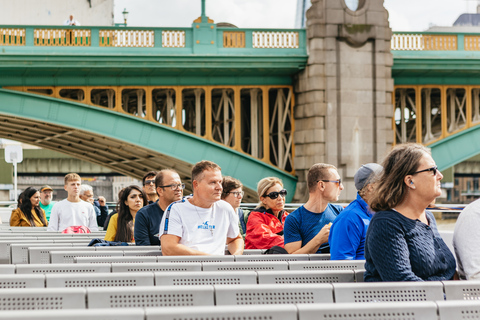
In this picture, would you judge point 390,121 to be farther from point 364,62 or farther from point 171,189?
point 171,189

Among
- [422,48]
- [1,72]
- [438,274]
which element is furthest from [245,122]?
[438,274]

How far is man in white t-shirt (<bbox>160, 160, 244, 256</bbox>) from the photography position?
6004 mm

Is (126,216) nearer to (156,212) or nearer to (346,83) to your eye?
(156,212)

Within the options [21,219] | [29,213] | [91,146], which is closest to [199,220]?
[29,213]

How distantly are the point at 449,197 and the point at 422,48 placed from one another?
5159 centimetres

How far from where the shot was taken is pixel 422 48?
23.4 metres

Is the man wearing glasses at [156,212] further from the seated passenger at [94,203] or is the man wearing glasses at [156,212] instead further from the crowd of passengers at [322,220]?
the seated passenger at [94,203]

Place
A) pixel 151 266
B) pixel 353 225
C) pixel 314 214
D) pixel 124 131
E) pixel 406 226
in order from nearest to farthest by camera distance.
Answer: pixel 406 226
pixel 151 266
pixel 353 225
pixel 314 214
pixel 124 131

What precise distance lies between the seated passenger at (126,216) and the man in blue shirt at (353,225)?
123 inches

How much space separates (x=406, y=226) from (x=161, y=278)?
139cm

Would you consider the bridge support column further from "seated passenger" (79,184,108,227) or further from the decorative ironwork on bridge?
"seated passenger" (79,184,108,227)

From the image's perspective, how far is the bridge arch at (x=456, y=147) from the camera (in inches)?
936

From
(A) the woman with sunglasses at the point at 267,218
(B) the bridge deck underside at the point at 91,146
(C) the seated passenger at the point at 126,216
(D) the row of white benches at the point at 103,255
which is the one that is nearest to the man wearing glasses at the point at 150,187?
(C) the seated passenger at the point at 126,216

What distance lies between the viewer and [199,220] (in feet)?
20.1
